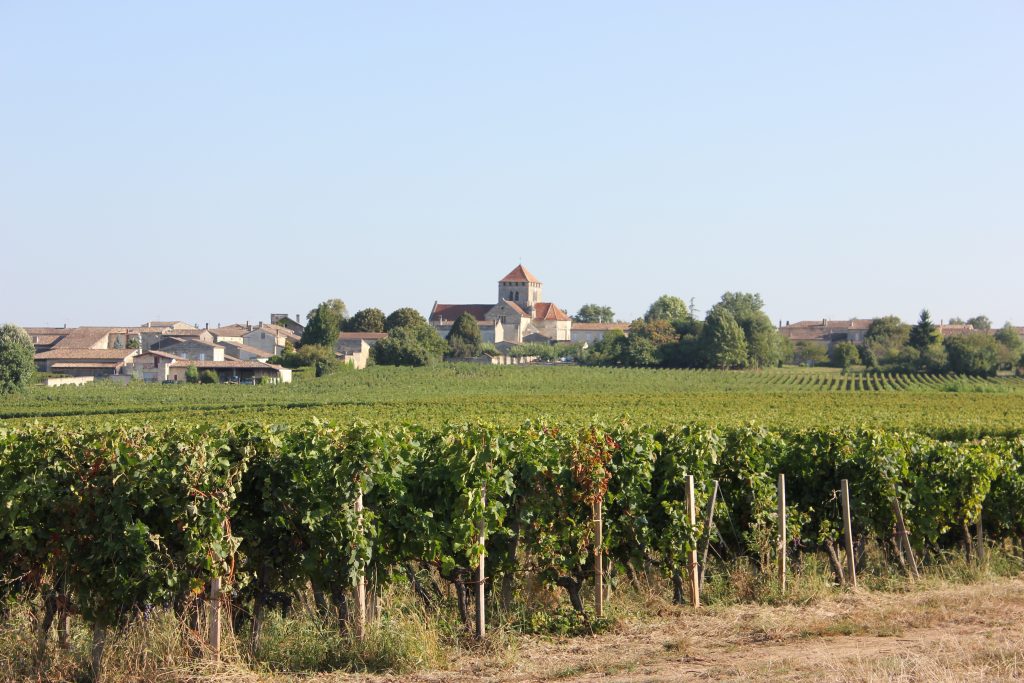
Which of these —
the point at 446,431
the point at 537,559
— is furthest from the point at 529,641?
the point at 446,431

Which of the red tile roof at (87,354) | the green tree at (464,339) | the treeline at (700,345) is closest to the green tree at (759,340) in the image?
the treeline at (700,345)

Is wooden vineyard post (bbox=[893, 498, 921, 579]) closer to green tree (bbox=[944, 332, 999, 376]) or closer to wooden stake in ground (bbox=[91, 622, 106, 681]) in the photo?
wooden stake in ground (bbox=[91, 622, 106, 681])

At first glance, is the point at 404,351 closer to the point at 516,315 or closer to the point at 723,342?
the point at 723,342

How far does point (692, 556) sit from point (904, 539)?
3158 mm

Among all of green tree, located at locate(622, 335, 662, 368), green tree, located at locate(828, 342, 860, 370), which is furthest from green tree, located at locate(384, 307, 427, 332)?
green tree, located at locate(828, 342, 860, 370)

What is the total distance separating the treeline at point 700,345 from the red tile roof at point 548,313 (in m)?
36.7

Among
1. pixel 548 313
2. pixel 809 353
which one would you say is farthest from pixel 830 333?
pixel 548 313

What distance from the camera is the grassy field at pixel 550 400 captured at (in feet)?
115

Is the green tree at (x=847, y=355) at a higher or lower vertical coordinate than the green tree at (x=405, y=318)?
lower

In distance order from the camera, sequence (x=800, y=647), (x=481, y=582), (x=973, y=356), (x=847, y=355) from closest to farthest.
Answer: (x=800, y=647) < (x=481, y=582) < (x=973, y=356) < (x=847, y=355)

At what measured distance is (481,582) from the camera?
9383 millimetres

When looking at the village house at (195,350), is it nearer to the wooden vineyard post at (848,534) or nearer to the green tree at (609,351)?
the green tree at (609,351)

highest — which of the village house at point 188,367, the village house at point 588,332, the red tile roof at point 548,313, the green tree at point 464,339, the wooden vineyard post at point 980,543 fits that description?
the red tile roof at point 548,313

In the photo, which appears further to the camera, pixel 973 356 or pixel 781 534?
pixel 973 356
